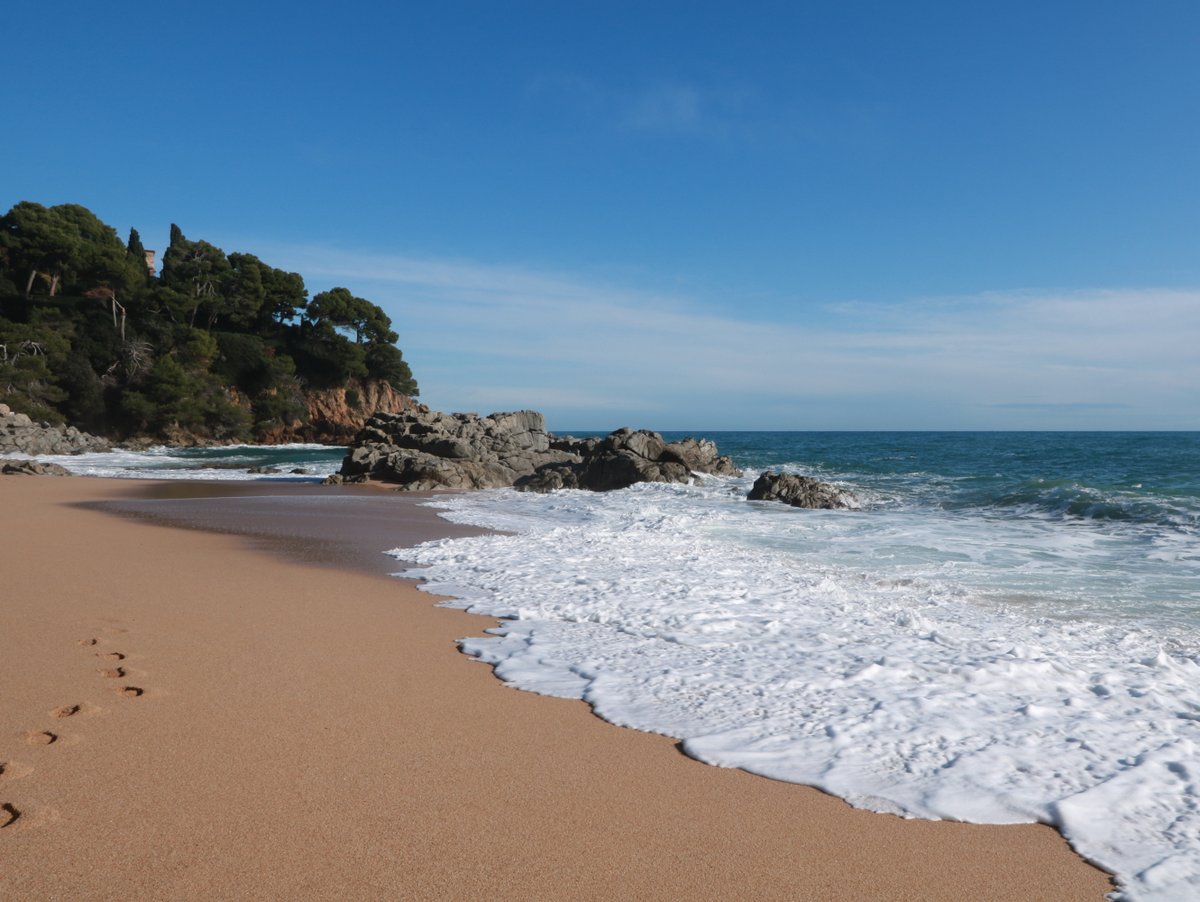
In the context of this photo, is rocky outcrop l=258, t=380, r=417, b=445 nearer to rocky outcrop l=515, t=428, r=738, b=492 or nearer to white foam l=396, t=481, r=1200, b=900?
rocky outcrop l=515, t=428, r=738, b=492

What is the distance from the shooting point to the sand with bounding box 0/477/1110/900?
250 cm

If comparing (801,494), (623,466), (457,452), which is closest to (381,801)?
(801,494)

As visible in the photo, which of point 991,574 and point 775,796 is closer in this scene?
point 775,796

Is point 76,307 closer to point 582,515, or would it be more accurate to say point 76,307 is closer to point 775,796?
point 582,515

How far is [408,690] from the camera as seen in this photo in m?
4.30

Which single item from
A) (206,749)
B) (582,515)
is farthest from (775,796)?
(582,515)

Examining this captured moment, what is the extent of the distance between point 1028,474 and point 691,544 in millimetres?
21726

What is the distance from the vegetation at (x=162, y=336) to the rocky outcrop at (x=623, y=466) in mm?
34731

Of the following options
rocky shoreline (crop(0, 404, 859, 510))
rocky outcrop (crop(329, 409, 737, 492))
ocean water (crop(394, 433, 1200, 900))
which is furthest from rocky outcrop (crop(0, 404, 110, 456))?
ocean water (crop(394, 433, 1200, 900))

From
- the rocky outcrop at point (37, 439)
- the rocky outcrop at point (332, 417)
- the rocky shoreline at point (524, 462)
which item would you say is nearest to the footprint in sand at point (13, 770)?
the rocky shoreline at point (524, 462)

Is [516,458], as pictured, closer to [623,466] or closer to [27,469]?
[623,466]

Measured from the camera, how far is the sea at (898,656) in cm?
323

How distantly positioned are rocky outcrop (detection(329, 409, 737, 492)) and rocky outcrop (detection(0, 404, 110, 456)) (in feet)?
55.5

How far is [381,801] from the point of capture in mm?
2959
